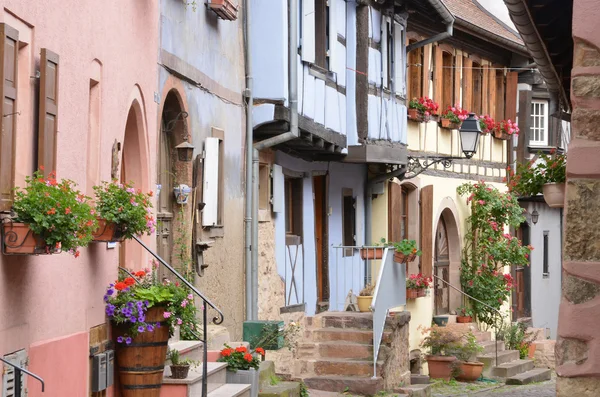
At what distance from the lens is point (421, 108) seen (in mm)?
20578

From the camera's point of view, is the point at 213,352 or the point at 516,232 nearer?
the point at 213,352

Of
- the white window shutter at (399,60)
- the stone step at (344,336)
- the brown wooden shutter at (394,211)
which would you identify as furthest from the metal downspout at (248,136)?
the brown wooden shutter at (394,211)

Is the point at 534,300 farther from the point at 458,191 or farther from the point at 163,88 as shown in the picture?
the point at 163,88

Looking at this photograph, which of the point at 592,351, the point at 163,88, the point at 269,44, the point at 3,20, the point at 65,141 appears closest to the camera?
the point at 592,351

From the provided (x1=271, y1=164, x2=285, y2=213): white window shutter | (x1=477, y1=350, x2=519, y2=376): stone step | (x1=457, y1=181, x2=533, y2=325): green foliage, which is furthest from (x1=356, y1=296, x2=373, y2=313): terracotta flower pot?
(x1=457, y1=181, x2=533, y2=325): green foliage

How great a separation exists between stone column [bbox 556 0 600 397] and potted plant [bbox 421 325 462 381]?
1437 centimetres

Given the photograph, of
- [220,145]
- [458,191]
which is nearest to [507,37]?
[458,191]

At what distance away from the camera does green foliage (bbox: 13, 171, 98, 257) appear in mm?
6559

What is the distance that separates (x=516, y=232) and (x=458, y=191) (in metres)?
4.71

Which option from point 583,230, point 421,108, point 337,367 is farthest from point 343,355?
point 583,230

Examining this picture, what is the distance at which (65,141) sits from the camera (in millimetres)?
7812

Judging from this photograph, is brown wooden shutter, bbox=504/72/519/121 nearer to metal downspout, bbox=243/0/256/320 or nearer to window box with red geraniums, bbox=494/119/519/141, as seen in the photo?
window box with red geraniums, bbox=494/119/519/141

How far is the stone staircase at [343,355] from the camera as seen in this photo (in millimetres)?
15305

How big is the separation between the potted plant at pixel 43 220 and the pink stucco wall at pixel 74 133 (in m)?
0.14
